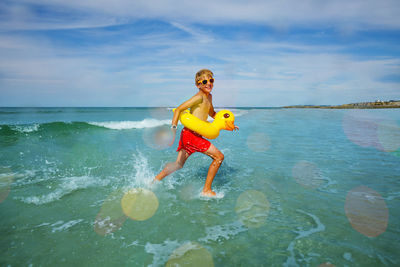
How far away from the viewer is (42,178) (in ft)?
17.3

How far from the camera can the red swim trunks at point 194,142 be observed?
4480mm

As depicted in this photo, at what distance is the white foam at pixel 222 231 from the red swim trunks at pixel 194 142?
159 cm

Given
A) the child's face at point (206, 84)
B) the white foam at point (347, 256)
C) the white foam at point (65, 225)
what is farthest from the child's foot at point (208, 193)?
the white foam at point (347, 256)

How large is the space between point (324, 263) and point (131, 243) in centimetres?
225

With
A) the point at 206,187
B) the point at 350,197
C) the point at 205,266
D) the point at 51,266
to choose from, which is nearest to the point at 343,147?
the point at 350,197

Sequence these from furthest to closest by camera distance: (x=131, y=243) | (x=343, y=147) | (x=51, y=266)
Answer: (x=343, y=147) < (x=131, y=243) < (x=51, y=266)

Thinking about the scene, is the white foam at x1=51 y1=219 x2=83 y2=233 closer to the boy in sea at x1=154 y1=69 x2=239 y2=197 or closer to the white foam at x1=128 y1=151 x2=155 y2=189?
the white foam at x1=128 y1=151 x2=155 y2=189

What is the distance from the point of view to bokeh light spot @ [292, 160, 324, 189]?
4980mm

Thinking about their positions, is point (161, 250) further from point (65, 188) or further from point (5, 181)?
point (5, 181)

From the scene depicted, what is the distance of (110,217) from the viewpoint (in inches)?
138

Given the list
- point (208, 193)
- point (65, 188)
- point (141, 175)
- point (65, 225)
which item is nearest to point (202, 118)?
point (208, 193)

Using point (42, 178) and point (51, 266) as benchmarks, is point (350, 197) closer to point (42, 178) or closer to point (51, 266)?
point (51, 266)

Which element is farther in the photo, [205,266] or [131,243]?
[131,243]

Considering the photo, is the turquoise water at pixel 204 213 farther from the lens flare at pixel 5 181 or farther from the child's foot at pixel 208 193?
the child's foot at pixel 208 193
